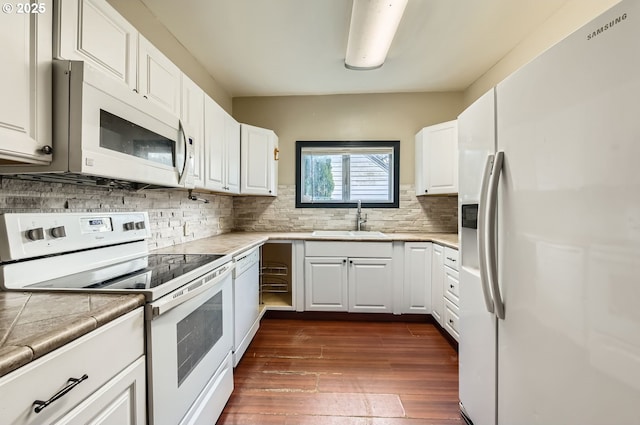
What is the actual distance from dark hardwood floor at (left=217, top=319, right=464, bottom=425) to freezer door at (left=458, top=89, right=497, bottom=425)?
0.30m

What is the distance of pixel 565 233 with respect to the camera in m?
0.81

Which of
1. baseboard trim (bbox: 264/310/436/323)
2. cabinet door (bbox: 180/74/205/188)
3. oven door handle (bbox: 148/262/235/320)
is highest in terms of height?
cabinet door (bbox: 180/74/205/188)

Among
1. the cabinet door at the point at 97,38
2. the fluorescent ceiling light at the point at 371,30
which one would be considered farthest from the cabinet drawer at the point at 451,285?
the cabinet door at the point at 97,38

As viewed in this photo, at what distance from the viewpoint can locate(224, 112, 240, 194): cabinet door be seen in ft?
8.57

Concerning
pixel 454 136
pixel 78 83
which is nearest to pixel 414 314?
pixel 454 136

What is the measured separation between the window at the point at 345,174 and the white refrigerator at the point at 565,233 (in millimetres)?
2143

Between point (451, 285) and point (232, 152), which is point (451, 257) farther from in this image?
point (232, 152)

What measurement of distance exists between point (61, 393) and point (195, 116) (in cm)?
182

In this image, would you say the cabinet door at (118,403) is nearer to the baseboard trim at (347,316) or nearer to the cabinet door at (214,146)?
the cabinet door at (214,146)

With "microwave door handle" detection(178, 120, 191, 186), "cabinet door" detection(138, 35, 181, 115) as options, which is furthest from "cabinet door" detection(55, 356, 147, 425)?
"cabinet door" detection(138, 35, 181, 115)

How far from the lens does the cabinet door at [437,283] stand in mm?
2523

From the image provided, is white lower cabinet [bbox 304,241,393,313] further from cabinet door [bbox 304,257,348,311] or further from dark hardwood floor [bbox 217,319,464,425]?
dark hardwood floor [bbox 217,319,464,425]

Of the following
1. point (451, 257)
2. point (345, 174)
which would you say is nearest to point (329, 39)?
point (345, 174)

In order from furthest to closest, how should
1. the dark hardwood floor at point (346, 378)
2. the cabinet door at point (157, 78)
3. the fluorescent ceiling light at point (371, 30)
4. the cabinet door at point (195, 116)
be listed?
1. the cabinet door at point (195, 116)
2. the fluorescent ceiling light at point (371, 30)
3. the dark hardwood floor at point (346, 378)
4. the cabinet door at point (157, 78)
